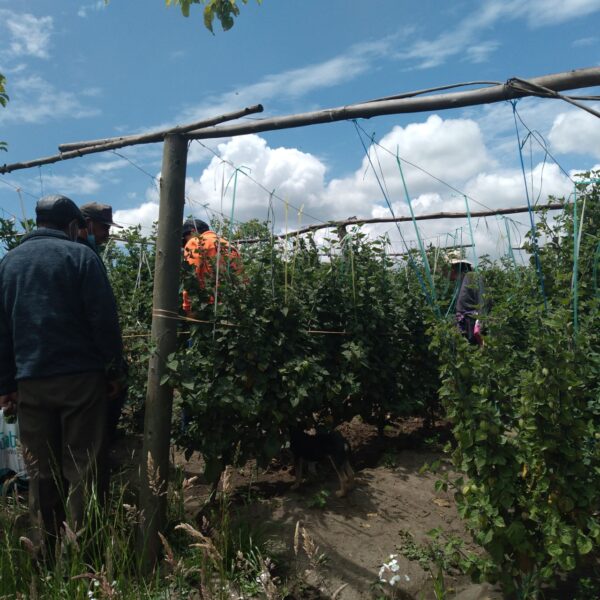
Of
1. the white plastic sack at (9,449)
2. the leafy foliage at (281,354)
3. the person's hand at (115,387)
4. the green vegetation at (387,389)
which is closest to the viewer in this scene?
the green vegetation at (387,389)

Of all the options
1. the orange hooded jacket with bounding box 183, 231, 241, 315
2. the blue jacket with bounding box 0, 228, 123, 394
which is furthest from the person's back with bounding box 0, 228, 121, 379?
the orange hooded jacket with bounding box 183, 231, 241, 315

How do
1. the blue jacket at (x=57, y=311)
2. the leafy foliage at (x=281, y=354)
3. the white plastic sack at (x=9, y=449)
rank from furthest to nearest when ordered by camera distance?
1. the white plastic sack at (x=9, y=449)
2. the leafy foliage at (x=281, y=354)
3. the blue jacket at (x=57, y=311)

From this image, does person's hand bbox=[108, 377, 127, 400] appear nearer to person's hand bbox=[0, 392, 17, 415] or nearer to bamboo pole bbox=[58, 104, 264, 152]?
person's hand bbox=[0, 392, 17, 415]

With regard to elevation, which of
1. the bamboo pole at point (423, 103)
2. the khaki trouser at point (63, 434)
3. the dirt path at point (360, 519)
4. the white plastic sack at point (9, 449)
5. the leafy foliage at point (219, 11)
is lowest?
the dirt path at point (360, 519)

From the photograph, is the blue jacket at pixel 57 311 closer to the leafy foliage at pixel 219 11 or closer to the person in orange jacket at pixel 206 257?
the person in orange jacket at pixel 206 257

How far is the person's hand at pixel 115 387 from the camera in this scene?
362 cm

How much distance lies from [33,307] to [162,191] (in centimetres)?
100

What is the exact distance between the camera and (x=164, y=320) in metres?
3.65

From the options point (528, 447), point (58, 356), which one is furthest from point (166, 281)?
point (528, 447)

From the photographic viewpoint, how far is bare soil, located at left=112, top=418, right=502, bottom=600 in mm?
3520

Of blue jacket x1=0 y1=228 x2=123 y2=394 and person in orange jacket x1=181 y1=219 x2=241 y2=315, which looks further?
person in orange jacket x1=181 y1=219 x2=241 y2=315

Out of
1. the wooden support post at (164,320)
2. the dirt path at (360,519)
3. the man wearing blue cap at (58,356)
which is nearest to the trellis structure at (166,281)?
the wooden support post at (164,320)

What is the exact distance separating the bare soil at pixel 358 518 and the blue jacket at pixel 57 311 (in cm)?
125

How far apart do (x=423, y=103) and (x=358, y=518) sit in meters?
2.70
